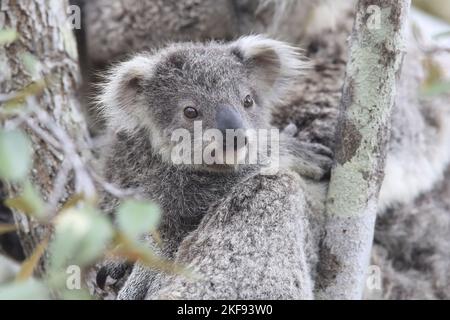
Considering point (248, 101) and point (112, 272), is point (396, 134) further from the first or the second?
point (112, 272)

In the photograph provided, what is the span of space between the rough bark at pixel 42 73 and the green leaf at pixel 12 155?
6.06 feet

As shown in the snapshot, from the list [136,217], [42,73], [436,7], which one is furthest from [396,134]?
[136,217]

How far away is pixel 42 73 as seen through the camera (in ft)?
11.7

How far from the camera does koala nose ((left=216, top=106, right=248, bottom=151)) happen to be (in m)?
2.96

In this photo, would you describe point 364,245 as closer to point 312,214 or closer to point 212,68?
point 312,214

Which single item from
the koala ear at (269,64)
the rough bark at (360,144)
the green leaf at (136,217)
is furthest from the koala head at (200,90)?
the green leaf at (136,217)

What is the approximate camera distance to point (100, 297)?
3.53 metres

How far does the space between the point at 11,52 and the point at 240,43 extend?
1.14m

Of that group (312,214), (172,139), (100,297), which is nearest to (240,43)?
(172,139)

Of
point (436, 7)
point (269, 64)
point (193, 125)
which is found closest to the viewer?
point (193, 125)

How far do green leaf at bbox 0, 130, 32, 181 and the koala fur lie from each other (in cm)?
242

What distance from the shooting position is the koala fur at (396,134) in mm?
4180

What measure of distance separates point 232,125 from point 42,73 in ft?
3.69

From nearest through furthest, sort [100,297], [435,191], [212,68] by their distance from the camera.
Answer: [212,68], [100,297], [435,191]
